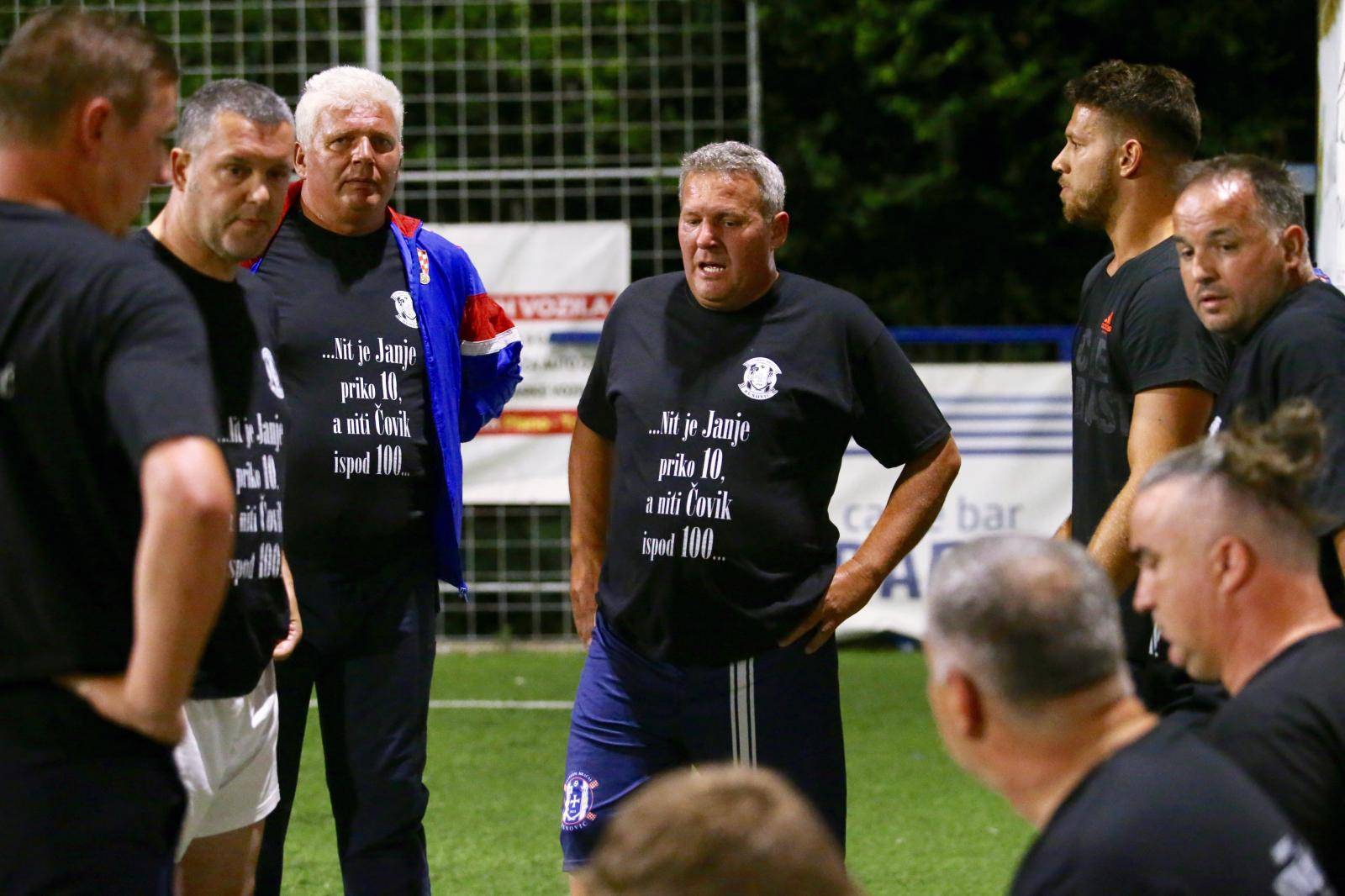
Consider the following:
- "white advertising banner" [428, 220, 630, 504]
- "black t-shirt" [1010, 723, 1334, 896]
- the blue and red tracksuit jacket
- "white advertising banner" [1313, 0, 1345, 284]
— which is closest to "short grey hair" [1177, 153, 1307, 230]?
"white advertising banner" [1313, 0, 1345, 284]

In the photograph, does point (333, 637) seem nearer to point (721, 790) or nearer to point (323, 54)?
point (721, 790)

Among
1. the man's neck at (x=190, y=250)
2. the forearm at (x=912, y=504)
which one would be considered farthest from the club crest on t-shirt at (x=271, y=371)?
the forearm at (x=912, y=504)

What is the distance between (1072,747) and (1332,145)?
3.07 metres

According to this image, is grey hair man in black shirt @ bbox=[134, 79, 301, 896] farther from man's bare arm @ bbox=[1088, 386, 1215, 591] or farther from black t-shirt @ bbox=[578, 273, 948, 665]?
man's bare arm @ bbox=[1088, 386, 1215, 591]

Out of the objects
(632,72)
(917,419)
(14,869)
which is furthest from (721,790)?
(632,72)

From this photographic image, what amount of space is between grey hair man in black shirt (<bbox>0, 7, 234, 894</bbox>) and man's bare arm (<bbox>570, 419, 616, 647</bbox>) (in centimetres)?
197

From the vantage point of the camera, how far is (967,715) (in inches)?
83.2

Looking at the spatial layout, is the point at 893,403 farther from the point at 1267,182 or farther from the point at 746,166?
the point at 1267,182

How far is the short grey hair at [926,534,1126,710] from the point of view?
2.04 meters

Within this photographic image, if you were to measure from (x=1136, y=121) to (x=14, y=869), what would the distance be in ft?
9.78

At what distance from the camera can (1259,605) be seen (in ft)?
7.86

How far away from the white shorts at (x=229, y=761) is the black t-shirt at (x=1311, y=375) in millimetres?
1899

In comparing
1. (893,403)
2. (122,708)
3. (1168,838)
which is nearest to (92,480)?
(122,708)

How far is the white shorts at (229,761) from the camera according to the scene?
10.5 feet
